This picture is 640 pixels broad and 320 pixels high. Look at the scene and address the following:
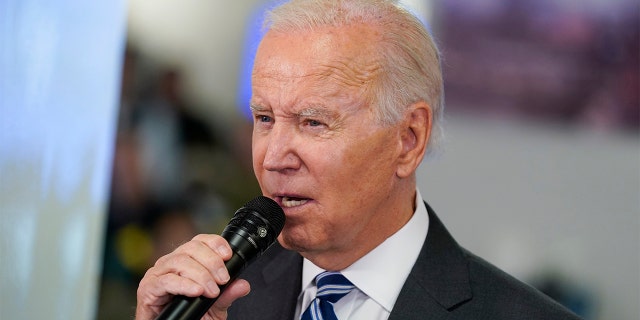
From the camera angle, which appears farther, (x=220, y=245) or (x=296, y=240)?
(x=296, y=240)

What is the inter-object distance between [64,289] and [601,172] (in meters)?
3.38

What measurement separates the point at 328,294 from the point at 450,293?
0.30m

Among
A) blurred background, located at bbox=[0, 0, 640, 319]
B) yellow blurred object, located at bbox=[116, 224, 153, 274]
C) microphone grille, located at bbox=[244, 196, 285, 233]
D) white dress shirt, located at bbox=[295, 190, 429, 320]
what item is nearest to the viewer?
microphone grille, located at bbox=[244, 196, 285, 233]

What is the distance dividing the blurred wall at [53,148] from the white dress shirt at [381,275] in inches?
32.1

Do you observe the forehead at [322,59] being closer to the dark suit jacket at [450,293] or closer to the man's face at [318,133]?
the man's face at [318,133]

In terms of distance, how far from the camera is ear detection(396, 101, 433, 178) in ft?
6.35

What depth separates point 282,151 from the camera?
1787mm

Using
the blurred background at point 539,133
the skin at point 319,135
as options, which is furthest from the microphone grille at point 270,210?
the blurred background at point 539,133

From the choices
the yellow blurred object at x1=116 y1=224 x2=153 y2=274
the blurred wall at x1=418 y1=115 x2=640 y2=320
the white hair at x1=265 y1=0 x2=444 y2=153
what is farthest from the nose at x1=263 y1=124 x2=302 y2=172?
the blurred wall at x1=418 y1=115 x2=640 y2=320

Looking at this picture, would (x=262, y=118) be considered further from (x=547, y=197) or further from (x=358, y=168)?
(x=547, y=197)

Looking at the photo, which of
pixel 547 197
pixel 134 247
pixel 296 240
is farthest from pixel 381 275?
pixel 547 197

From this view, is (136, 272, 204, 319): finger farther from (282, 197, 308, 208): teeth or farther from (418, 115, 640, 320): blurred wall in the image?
→ (418, 115, 640, 320): blurred wall

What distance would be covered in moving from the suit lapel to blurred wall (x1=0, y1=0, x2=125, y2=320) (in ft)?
3.33

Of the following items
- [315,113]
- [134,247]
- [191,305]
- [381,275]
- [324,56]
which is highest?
[324,56]
